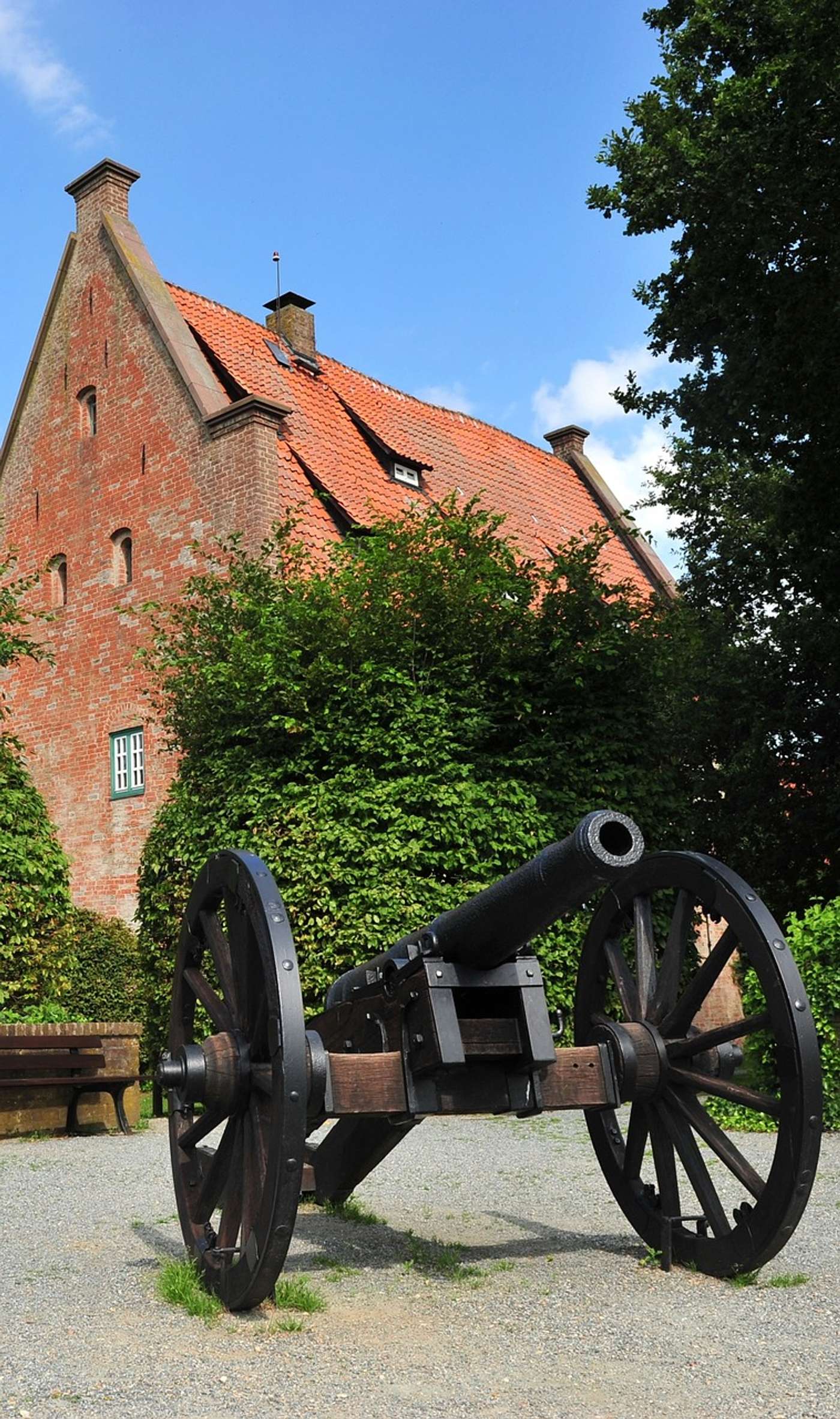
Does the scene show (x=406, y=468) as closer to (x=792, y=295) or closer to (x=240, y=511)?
(x=240, y=511)

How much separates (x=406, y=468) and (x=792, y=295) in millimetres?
10581

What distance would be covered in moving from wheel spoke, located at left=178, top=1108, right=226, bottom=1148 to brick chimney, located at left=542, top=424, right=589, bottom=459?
2442 centimetres

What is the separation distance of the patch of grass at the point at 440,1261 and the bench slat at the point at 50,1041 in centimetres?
476

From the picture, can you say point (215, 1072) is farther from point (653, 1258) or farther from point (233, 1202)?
point (653, 1258)

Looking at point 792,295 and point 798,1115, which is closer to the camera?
point 798,1115

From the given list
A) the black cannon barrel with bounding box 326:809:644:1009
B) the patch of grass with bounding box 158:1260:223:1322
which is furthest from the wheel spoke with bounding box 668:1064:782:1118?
the patch of grass with bounding box 158:1260:223:1322

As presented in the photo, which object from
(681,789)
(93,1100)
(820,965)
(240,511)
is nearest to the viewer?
(820,965)

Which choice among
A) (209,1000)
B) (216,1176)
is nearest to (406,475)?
(209,1000)

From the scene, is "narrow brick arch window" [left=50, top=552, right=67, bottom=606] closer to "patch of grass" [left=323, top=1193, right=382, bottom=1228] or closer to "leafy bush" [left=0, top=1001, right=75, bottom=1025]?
"leafy bush" [left=0, top=1001, right=75, bottom=1025]

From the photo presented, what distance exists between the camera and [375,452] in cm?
2091

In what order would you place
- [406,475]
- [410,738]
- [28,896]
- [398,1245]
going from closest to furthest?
1. [398,1245]
2. [28,896]
3. [410,738]
4. [406,475]

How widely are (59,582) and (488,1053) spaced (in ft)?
56.0

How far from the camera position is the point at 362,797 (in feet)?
37.4

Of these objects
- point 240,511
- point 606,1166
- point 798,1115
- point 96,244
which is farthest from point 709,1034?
point 96,244
